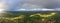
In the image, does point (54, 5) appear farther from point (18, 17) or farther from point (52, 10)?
point (18, 17)

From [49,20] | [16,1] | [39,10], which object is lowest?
[49,20]

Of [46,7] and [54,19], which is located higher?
[46,7]

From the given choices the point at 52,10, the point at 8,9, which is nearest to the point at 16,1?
the point at 8,9

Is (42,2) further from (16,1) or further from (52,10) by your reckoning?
(16,1)

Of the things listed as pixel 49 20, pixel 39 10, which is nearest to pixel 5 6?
pixel 39 10

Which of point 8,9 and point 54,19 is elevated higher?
point 8,9

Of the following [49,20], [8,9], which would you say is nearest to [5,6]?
[8,9]

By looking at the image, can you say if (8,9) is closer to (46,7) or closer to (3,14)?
(3,14)
